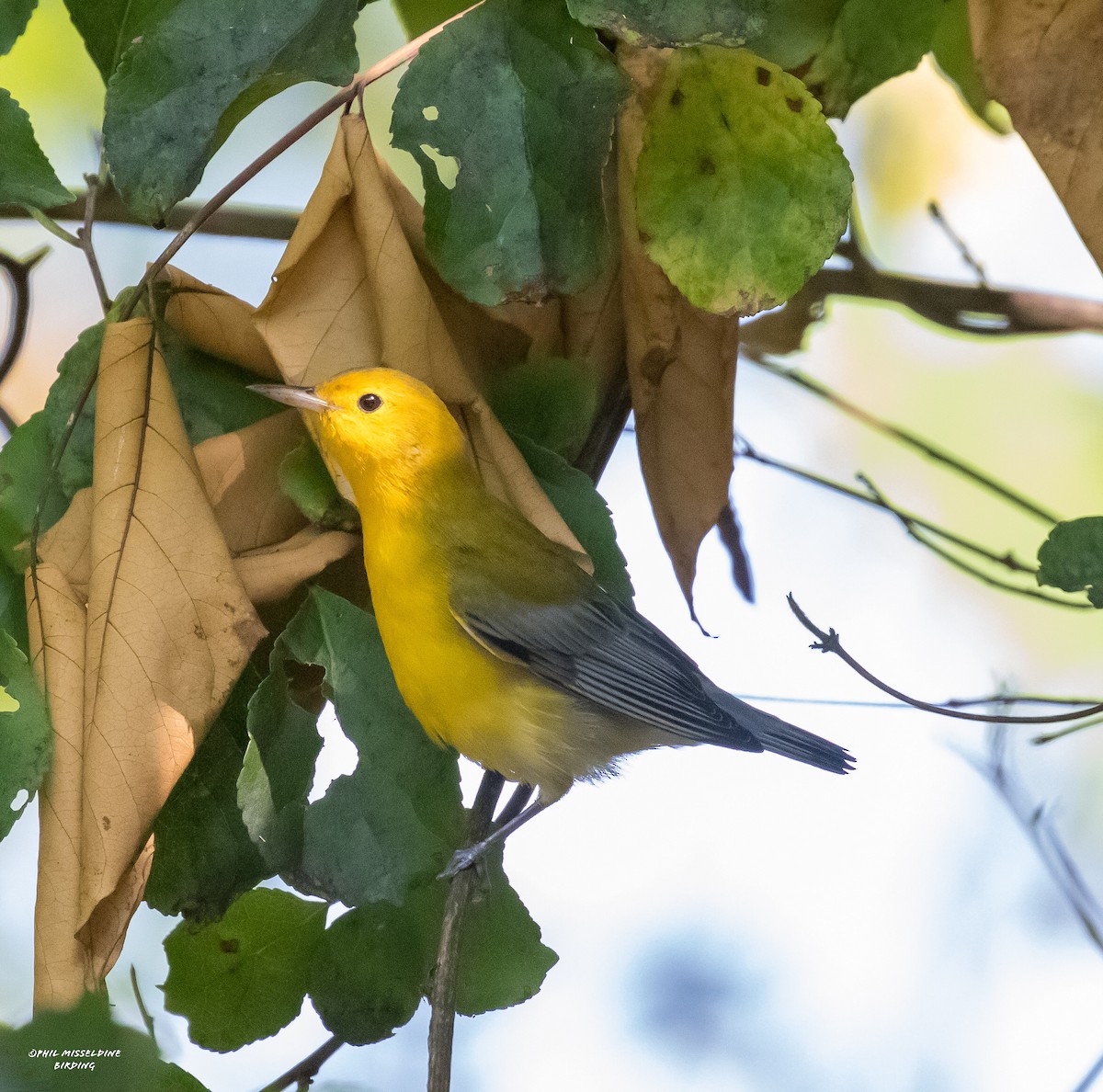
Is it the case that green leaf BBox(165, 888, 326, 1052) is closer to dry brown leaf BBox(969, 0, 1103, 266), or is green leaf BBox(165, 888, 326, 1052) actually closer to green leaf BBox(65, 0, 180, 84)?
green leaf BBox(65, 0, 180, 84)

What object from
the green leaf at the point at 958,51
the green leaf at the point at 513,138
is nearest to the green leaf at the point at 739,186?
the green leaf at the point at 513,138

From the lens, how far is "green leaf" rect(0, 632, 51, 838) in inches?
46.1

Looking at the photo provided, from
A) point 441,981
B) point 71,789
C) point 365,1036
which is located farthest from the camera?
point 365,1036

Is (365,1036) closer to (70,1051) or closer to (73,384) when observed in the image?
(70,1051)

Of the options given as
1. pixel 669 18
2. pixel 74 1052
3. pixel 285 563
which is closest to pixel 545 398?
pixel 285 563

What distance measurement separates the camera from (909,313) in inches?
79.2

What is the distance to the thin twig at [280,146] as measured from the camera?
46.3 inches

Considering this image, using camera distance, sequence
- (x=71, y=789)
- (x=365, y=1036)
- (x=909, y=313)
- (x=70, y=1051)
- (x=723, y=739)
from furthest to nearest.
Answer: (x=909, y=313)
(x=723, y=739)
(x=365, y=1036)
(x=71, y=789)
(x=70, y=1051)

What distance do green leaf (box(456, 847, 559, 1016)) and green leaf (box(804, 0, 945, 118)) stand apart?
3.04 ft

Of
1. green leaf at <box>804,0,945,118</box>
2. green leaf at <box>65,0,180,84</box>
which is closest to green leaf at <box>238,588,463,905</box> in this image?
green leaf at <box>65,0,180,84</box>

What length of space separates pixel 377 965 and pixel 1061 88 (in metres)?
1.17

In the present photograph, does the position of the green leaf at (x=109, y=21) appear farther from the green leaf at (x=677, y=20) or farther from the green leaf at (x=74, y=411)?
the green leaf at (x=677, y=20)

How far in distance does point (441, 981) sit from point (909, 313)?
1292 millimetres

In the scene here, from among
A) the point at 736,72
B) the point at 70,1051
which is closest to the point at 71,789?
the point at 70,1051
